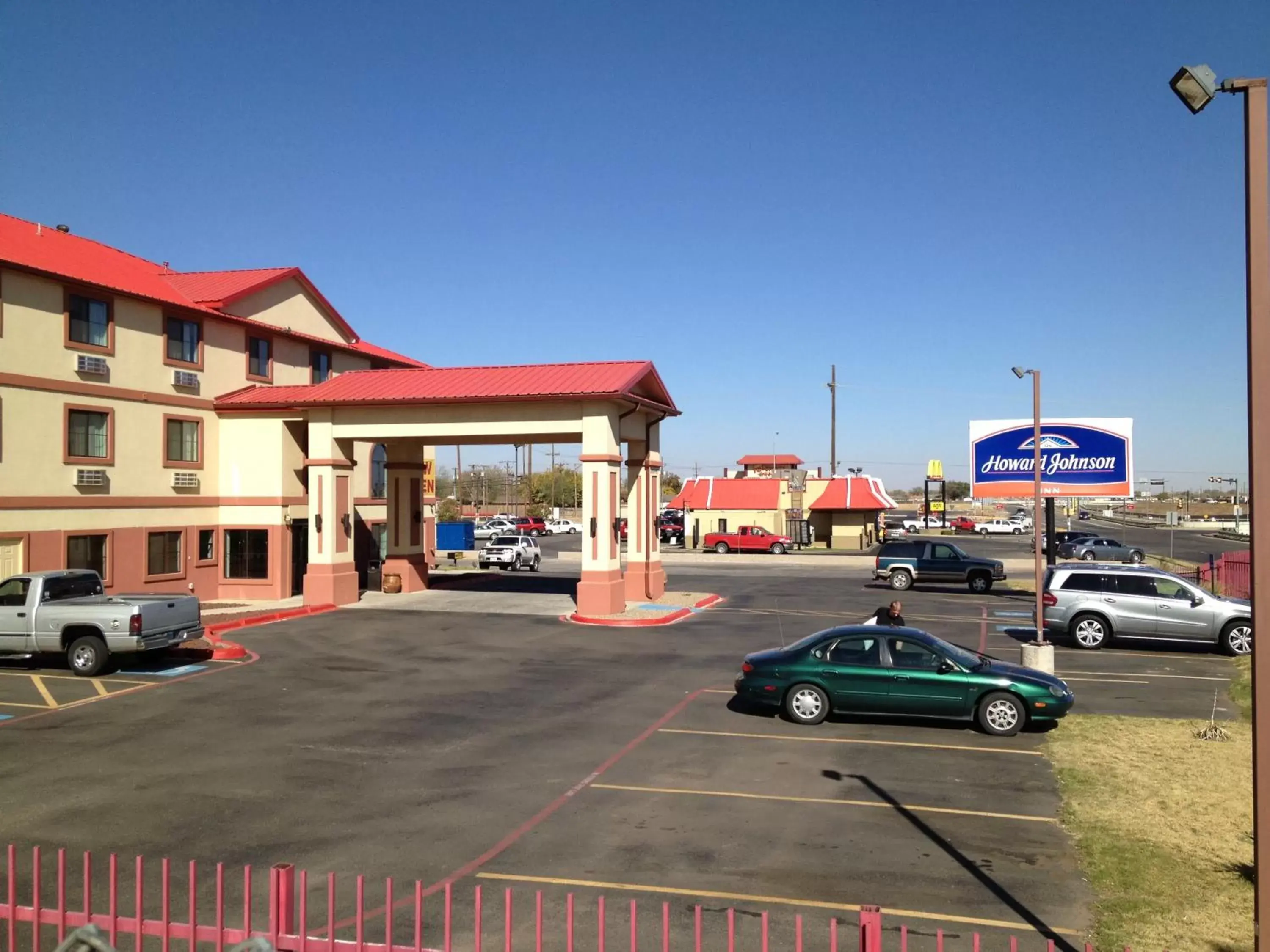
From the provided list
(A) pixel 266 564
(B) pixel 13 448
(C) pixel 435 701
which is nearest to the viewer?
(C) pixel 435 701

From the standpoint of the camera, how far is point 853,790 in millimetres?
11125

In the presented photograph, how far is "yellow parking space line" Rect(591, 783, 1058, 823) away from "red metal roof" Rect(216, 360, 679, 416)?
1687 cm

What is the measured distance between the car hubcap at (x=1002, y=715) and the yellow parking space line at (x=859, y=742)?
0.69 m

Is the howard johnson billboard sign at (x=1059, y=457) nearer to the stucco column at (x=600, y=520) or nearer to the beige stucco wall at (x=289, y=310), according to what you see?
the stucco column at (x=600, y=520)

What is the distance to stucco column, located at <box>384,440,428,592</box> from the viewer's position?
3353 centimetres

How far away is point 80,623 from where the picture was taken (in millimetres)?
18281

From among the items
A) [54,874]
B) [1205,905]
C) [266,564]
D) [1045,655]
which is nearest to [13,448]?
[266,564]

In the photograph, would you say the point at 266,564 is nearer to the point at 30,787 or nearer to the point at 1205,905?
the point at 30,787

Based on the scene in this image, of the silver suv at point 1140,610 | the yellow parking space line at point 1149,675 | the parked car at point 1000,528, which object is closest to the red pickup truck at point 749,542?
the parked car at point 1000,528

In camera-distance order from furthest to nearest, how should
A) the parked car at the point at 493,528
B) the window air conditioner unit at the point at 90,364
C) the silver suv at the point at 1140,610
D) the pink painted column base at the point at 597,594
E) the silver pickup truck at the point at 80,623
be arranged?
the parked car at the point at 493,528 → the pink painted column base at the point at 597,594 → the window air conditioner unit at the point at 90,364 → the silver suv at the point at 1140,610 → the silver pickup truck at the point at 80,623

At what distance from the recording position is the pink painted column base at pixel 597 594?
2705cm

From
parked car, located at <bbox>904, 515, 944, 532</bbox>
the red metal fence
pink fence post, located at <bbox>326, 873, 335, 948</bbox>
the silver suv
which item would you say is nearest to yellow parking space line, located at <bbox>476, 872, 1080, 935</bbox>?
the red metal fence

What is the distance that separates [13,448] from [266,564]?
8.59 m

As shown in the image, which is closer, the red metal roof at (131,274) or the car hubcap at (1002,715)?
the car hubcap at (1002,715)
